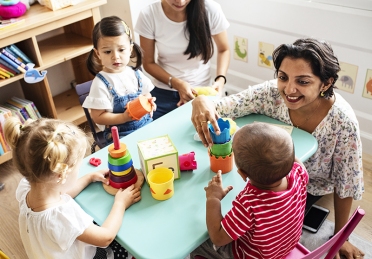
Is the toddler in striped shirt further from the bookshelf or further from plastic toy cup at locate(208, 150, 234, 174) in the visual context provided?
the bookshelf

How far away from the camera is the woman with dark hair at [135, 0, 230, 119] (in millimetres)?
2135

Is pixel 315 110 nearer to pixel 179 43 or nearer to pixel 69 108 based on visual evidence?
pixel 179 43

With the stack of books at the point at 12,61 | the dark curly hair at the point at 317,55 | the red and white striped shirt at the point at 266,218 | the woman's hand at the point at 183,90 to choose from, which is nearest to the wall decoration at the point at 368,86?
the dark curly hair at the point at 317,55

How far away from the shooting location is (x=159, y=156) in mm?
1257

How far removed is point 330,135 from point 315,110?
12cm

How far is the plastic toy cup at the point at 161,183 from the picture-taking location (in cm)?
121

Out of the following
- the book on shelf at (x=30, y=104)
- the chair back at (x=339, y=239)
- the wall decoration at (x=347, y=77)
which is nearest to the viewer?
the chair back at (x=339, y=239)

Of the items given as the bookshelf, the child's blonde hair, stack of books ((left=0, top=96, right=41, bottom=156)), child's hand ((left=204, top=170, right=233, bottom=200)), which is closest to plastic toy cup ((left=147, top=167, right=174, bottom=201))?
child's hand ((left=204, top=170, right=233, bottom=200))

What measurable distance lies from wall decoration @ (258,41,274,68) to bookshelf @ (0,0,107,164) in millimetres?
1169

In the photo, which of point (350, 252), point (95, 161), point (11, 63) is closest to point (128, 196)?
point (95, 161)

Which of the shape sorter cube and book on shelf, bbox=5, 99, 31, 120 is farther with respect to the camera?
book on shelf, bbox=5, 99, 31, 120

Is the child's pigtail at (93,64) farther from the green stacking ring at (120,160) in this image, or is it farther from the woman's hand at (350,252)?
the woman's hand at (350,252)

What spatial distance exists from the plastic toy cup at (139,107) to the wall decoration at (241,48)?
1434mm

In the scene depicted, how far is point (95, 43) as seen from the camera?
1.82m
